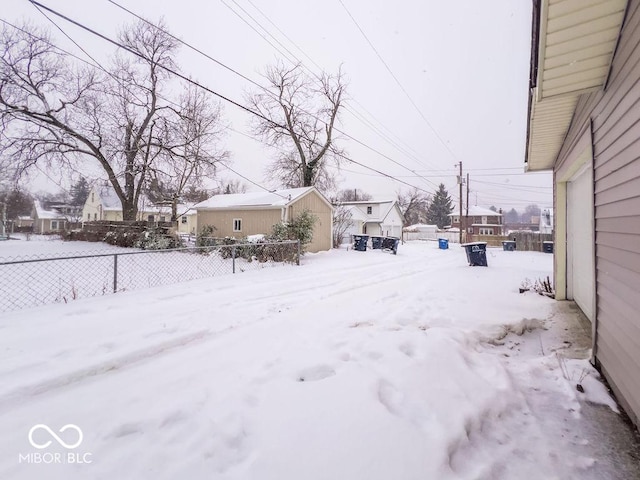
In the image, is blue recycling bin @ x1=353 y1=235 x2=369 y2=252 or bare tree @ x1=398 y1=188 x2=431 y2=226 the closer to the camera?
blue recycling bin @ x1=353 y1=235 x2=369 y2=252

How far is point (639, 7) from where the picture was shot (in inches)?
82.2

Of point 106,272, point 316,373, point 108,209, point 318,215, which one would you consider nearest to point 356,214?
point 318,215

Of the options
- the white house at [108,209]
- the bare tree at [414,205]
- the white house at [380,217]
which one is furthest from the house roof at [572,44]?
the bare tree at [414,205]

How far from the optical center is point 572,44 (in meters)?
2.53

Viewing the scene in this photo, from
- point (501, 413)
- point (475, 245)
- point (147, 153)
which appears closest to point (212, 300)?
point (501, 413)

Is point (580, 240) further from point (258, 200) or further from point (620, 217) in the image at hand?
point (258, 200)

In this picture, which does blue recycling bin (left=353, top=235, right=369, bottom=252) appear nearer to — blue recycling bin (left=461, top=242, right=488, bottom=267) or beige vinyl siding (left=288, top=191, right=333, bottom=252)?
beige vinyl siding (left=288, top=191, right=333, bottom=252)

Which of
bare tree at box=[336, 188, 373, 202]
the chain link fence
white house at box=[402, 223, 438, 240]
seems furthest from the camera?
bare tree at box=[336, 188, 373, 202]

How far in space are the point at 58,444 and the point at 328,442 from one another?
1717 millimetres

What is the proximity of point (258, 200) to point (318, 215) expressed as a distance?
11.5 ft

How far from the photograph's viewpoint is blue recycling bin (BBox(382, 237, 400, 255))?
17416 mm

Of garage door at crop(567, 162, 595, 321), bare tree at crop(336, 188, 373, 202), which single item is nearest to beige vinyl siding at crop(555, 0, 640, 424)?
garage door at crop(567, 162, 595, 321)

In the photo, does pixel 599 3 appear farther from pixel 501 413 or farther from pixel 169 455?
pixel 169 455

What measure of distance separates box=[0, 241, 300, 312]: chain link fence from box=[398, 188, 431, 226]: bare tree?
148 ft
